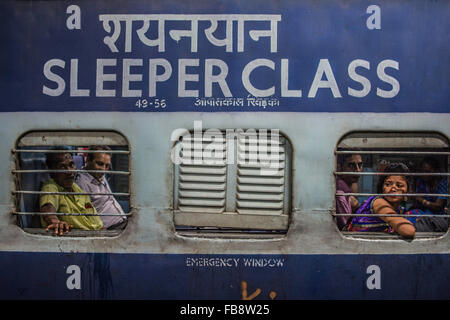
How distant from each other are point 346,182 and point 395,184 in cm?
29

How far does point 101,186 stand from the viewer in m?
2.89

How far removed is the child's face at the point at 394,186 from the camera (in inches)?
102

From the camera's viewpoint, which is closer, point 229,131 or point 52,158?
point 229,131

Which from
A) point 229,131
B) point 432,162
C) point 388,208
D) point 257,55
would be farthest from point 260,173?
point 432,162

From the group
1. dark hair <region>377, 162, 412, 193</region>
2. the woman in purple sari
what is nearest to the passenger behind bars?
the woman in purple sari

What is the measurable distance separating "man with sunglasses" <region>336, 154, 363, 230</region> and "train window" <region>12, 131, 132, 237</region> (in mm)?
1300

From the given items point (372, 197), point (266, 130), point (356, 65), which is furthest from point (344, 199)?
point (356, 65)

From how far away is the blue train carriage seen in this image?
2.54m

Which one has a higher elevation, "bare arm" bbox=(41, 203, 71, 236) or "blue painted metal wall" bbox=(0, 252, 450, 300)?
"bare arm" bbox=(41, 203, 71, 236)

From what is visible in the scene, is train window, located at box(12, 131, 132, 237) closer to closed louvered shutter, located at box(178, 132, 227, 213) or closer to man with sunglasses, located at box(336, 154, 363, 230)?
closed louvered shutter, located at box(178, 132, 227, 213)

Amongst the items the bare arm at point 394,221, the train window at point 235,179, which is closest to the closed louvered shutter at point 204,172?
the train window at point 235,179

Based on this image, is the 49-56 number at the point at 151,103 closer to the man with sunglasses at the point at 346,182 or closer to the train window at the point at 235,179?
the train window at the point at 235,179

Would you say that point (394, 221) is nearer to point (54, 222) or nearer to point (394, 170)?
point (394, 170)

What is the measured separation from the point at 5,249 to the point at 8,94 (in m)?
0.97
